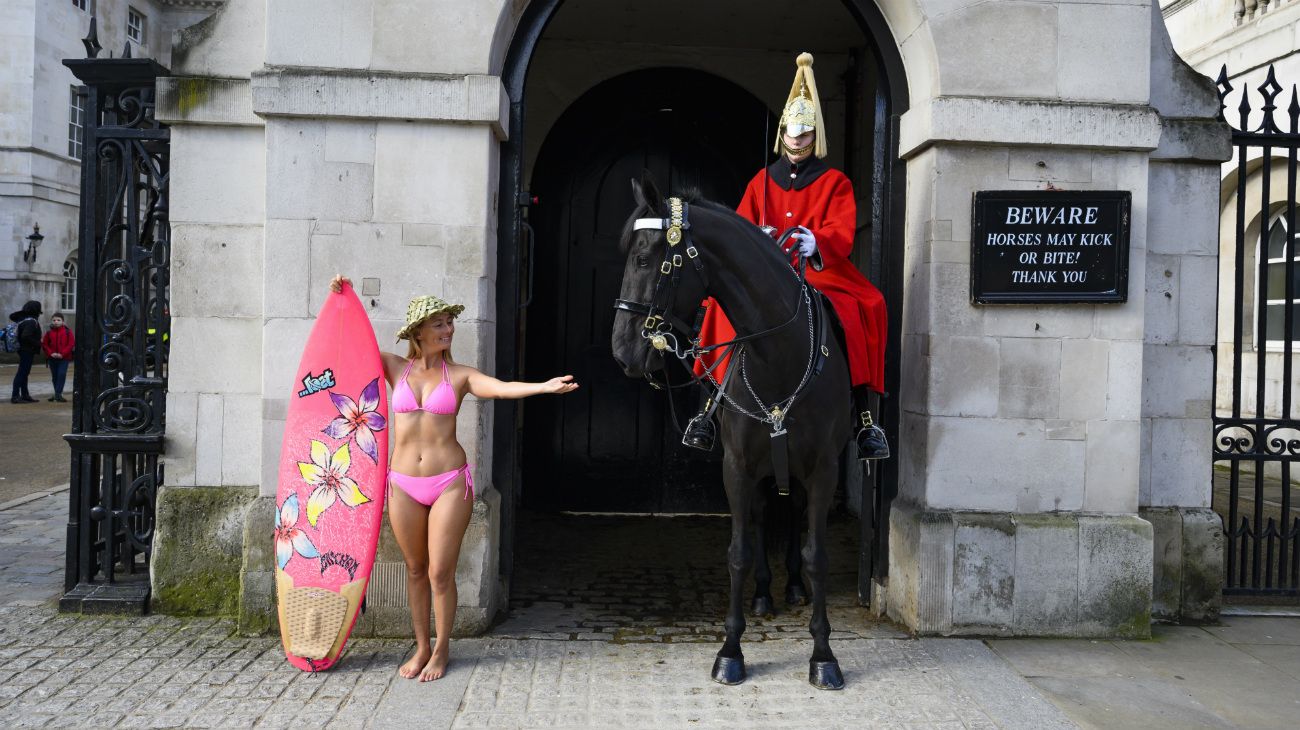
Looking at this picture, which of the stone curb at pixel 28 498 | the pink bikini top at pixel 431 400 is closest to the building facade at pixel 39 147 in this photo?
the stone curb at pixel 28 498

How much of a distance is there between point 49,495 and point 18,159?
80.7 feet

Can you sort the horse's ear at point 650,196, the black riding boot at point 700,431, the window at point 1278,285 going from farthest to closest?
1. the window at point 1278,285
2. the black riding boot at point 700,431
3. the horse's ear at point 650,196

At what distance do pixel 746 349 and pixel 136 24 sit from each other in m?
37.0

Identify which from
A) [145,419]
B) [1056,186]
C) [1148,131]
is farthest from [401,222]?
[1148,131]

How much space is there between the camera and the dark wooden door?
339 inches

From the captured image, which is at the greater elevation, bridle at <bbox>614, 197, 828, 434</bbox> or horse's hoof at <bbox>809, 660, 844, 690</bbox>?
bridle at <bbox>614, 197, 828, 434</bbox>

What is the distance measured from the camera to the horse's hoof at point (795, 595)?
225 inches

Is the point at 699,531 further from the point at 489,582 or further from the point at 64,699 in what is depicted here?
→ the point at 64,699

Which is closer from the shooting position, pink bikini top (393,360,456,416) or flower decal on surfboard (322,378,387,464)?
pink bikini top (393,360,456,416)

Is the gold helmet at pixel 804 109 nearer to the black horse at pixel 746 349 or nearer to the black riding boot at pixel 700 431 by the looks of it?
the black horse at pixel 746 349

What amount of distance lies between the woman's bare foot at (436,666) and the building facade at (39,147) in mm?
30003

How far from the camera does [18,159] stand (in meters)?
27.9

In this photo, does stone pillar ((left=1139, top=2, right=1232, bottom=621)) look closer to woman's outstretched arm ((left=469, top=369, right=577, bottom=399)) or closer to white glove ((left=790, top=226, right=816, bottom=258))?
white glove ((left=790, top=226, right=816, bottom=258))

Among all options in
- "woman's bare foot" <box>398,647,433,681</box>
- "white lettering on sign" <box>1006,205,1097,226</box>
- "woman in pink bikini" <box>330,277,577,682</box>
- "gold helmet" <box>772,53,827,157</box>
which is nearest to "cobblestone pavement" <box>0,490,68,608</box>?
"woman's bare foot" <box>398,647,433,681</box>
